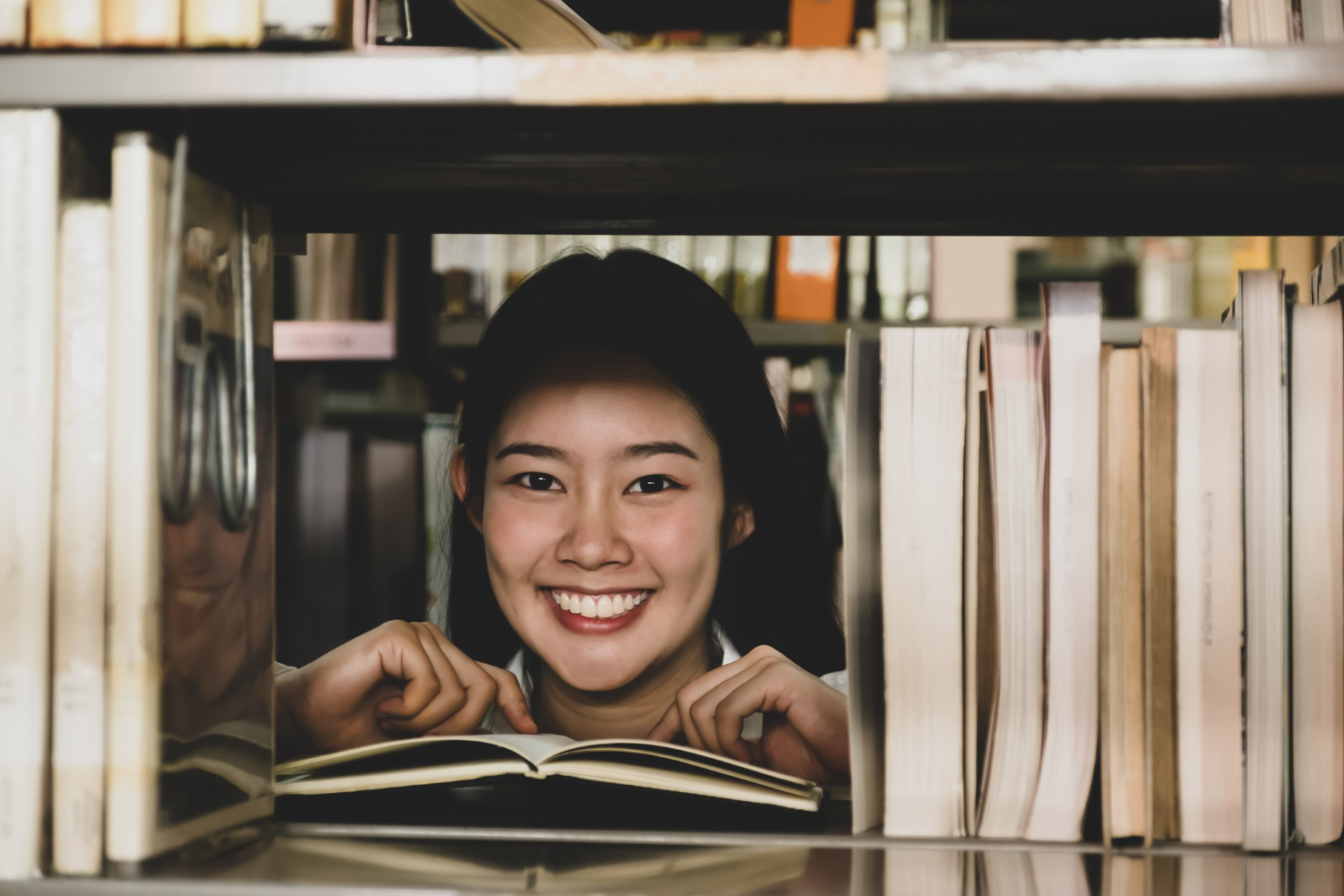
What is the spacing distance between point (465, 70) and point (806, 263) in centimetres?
123

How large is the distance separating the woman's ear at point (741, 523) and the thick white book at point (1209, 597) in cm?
56

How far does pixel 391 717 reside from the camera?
89cm

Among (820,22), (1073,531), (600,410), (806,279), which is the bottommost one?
(1073,531)

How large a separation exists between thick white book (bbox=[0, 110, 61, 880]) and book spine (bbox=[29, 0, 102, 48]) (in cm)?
4

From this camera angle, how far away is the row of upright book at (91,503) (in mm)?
563

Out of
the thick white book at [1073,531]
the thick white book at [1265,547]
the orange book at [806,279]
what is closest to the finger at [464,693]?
the thick white book at [1073,531]

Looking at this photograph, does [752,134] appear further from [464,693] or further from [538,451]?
[464,693]

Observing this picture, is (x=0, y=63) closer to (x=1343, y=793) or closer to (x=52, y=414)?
(x=52, y=414)

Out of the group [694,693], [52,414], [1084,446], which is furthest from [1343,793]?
[52,414]

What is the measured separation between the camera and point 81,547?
571 millimetres

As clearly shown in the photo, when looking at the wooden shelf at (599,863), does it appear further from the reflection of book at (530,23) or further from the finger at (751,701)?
the reflection of book at (530,23)

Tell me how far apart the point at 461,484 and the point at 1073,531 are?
29.4 inches

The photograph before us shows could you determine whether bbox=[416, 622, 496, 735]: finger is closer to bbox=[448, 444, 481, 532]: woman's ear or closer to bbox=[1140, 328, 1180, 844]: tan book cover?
bbox=[448, 444, 481, 532]: woman's ear

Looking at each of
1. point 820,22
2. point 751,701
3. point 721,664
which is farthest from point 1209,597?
point 820,22
